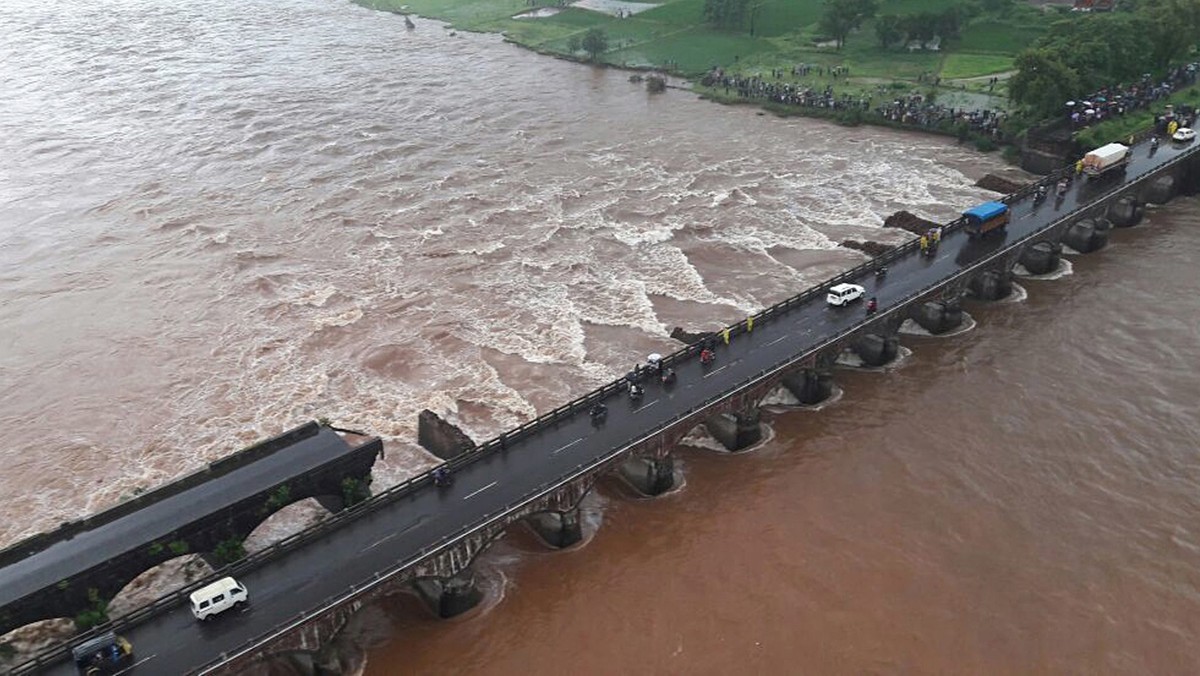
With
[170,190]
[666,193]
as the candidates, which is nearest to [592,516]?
[666,193]

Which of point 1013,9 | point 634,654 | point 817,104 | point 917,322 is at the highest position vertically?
point 1013,9

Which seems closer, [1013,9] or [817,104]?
[817,104]

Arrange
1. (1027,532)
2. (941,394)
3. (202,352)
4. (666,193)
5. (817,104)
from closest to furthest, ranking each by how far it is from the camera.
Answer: (1027,532) → (941,394) → (202,352) → (666,193) → (817,104)

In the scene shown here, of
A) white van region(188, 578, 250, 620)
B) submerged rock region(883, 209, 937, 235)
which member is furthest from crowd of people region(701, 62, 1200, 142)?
white van region(188, 578, 250, 620)

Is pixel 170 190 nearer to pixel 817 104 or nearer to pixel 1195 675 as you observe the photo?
pixel 817 104

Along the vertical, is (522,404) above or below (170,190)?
below

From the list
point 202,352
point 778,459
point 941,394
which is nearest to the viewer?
point 778,459

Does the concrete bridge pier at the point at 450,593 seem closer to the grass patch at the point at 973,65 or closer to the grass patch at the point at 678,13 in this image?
the grass patch at the point at 973,65

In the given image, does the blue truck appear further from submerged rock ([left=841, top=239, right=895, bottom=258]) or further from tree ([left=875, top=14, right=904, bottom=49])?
tree ([left=875, top=14, right=904, bottom=49])
